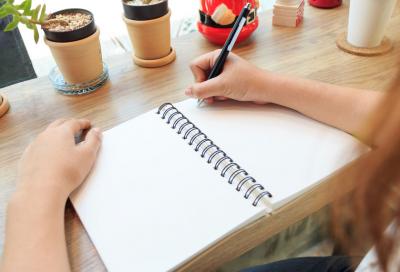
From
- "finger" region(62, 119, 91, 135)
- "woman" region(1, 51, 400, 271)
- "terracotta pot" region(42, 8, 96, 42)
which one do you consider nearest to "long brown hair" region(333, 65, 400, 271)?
"woman" region(1, 51, 400, 271)

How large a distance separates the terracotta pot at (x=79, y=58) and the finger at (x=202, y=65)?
185 mm

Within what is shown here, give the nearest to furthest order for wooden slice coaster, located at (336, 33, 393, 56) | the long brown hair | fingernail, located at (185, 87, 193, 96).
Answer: the long brown hair < fingernail, located at (185, 87, 193, 96) < wooden slice coaster, located at (336, 33, 393, 56)

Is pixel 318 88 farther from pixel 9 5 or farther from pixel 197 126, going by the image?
pixel 9 5

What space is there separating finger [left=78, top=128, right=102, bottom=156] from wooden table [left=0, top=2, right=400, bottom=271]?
0.05 metres

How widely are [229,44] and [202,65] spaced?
67 millimetres

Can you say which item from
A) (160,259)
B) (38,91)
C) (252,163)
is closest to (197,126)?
(252,163)

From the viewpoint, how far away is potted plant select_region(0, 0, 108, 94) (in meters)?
0.62

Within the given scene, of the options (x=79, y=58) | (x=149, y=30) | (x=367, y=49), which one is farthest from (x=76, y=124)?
(x=367, y=49)

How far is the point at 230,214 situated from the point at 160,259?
0.34 feet

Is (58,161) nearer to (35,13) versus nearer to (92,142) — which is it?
(92,142)

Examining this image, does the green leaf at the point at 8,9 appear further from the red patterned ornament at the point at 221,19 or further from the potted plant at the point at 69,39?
the red patterned ornament at the point at 221,19

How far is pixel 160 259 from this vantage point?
0.43 m

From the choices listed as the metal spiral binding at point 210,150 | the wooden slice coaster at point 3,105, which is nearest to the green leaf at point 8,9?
the wooden slice coaster at point 3,105

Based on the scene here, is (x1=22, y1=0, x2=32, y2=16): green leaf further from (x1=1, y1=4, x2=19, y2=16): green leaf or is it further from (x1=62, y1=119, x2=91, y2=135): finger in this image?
(x1=62, y1=119, x2=91, y2=135): finger
